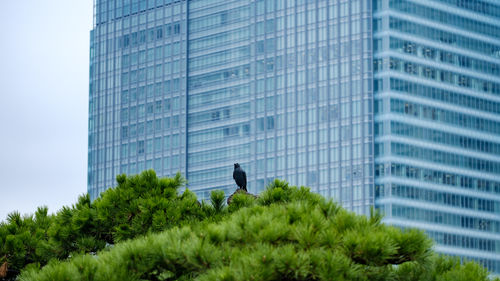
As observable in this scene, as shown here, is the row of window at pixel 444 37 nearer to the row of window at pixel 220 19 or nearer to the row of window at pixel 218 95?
the row of window at pixel 218 95

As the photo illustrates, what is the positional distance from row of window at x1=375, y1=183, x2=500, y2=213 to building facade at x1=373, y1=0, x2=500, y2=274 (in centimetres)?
16

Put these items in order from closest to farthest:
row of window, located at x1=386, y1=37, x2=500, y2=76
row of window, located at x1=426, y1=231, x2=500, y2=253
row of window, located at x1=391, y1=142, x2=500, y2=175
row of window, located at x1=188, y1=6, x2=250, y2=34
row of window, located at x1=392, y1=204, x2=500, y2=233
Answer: row of window, located at x1=392, y1=204, x2=500, y2=233 → row of window, located at x1=391, y1=142, x2=500, y2=175 → row of window, located at x1=426, y1=231, x2=500, y2=253 → row of window, located at x1=386, y1=37, x2=500, y2=76 → row of window, located at x1=188, y1=6, x2=250, y2=34

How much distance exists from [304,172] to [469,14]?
1529 inches

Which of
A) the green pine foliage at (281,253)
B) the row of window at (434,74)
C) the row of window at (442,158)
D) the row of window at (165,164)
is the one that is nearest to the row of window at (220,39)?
the row of window at (165,164)

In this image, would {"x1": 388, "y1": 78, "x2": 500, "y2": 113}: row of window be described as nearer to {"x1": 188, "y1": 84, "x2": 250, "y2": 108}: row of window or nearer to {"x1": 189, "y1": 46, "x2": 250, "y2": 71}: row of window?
{"x1": 188, "y1": 84, "x2": 250, "y2": 108}: row of window

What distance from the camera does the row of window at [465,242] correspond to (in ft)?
561

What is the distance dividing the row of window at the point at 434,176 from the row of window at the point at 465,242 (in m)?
8.02

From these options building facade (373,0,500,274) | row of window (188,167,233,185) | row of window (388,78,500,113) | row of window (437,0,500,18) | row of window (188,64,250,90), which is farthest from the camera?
row of window (188,64,250,90)

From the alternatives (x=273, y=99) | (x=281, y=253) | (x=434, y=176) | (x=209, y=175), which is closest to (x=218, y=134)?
(x=209, y=175)

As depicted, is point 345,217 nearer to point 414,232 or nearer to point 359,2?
point 414,232

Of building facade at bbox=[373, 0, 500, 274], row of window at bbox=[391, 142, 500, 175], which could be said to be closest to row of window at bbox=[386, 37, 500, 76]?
building facade at bbox=[373, 0, 500, 274]

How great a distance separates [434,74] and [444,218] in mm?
22711

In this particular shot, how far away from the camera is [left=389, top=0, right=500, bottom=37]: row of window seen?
6855 inches

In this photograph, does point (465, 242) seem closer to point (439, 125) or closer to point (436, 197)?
point (436, 197)
